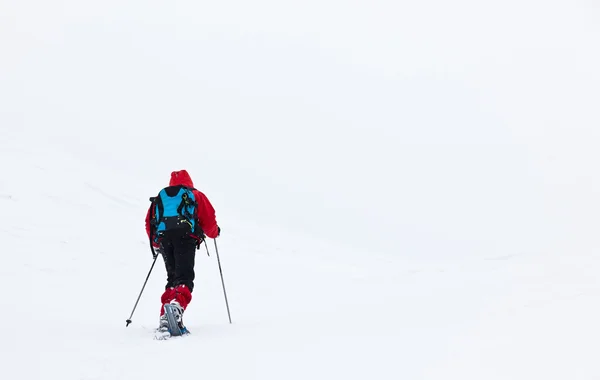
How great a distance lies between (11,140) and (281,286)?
16.2 meters

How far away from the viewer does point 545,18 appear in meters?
149

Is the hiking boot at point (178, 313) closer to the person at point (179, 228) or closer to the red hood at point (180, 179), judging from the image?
the person at point (179, 228)

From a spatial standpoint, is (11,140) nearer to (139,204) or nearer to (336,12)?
(139,204)

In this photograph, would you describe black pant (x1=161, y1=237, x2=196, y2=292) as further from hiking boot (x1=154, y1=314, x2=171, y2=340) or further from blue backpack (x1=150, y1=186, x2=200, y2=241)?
hiking boot (x1=154, y1=314, x2=171, y2=340)

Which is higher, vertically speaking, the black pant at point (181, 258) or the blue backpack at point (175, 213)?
the blue backpack at point (175, 213)

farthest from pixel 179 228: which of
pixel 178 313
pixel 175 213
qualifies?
pixel 178 313

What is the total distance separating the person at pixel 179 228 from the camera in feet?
21.9

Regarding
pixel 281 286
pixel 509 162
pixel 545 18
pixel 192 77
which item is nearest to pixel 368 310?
pixel 281 286

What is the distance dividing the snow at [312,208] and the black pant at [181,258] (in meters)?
0.63

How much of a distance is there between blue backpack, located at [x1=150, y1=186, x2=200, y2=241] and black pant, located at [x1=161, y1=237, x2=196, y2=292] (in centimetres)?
9

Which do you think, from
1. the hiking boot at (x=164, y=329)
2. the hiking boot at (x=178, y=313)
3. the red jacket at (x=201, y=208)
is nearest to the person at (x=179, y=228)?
the red jacket at (x=201, y=208)

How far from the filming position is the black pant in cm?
667

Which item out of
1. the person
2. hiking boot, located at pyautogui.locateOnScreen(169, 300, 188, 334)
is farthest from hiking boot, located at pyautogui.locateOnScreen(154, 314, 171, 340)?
the person

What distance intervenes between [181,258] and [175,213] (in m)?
0.50
